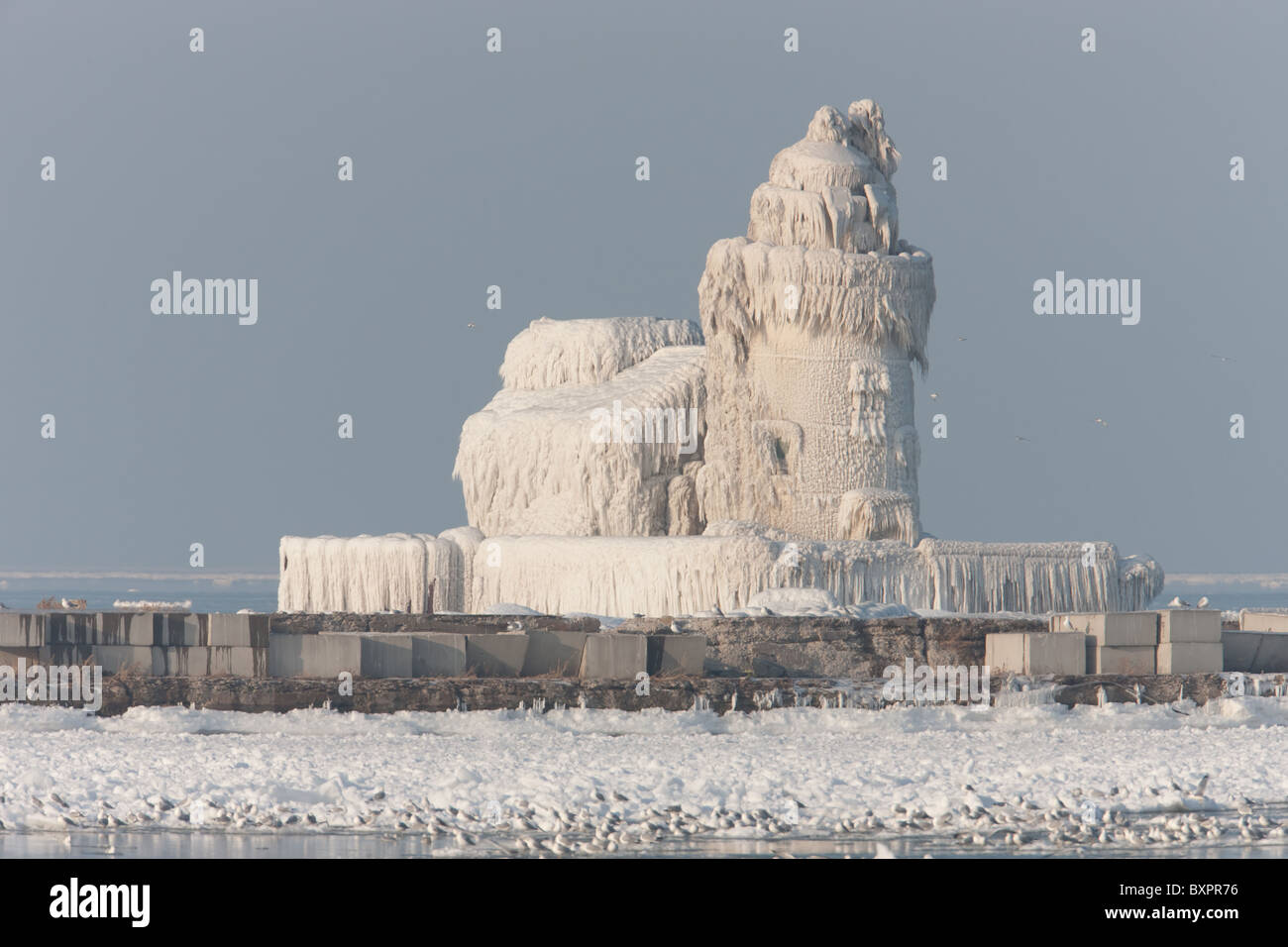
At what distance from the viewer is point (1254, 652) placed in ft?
77.8

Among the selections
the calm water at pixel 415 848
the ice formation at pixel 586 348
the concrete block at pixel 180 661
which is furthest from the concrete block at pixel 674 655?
the ice formation at pixel 586 348

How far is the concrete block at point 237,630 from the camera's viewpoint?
20.3 meters

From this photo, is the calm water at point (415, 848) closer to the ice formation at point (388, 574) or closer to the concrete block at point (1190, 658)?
the concrete block at point (1190, 658)

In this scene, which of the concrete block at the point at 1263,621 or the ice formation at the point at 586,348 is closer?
the concrete block at the point at 1263,621

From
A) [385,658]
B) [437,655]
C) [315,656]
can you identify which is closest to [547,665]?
[437,655]

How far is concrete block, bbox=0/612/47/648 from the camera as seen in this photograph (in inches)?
808

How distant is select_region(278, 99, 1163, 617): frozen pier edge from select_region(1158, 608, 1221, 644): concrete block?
4.96 m

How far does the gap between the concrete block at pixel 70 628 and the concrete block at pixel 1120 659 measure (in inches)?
424

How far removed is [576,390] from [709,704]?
557 inches

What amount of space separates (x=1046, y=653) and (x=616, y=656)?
4749 mm

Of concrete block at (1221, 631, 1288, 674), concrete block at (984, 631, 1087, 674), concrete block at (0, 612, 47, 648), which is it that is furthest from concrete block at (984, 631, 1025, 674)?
concrete block at (0, 612, 47, 648)

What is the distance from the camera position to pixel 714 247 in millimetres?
29938

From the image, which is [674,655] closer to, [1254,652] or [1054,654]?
Answer: [1054,654]
